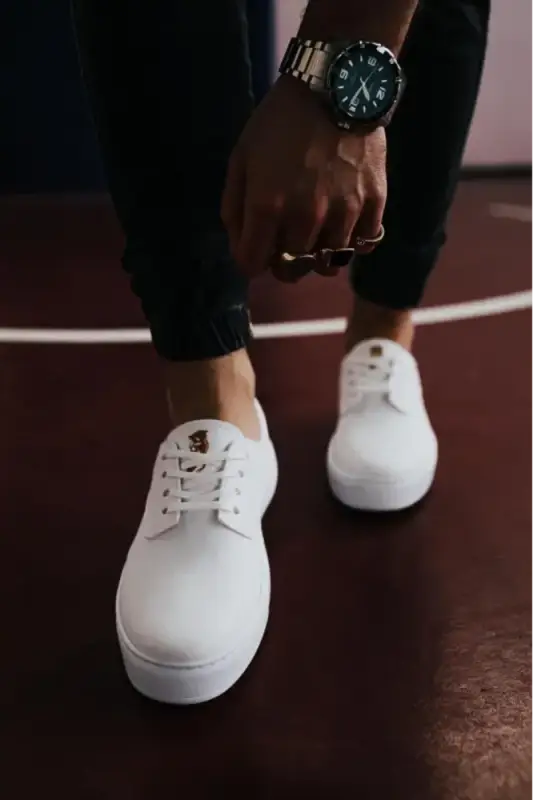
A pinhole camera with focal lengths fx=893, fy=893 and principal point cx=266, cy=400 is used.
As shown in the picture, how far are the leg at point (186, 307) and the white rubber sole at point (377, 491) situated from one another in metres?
0.11

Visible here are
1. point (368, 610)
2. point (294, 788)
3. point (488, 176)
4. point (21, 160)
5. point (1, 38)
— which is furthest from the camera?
point (488, 176)

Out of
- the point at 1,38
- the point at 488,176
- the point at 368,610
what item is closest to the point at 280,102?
the point at 368,610

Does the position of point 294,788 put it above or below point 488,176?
above

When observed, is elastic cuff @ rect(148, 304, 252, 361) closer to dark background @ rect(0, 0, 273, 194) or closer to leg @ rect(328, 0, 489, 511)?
leg @ rect(328, 0, 489, 511)

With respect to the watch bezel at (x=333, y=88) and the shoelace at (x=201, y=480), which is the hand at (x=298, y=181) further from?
the shoelace at (x=201, y=480)

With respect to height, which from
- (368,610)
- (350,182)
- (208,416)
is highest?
(350,182)

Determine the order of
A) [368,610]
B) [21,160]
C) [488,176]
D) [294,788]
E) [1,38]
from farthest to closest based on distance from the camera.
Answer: [488,176] < [21,160] < [1,38] < [368,610] < [294,788]

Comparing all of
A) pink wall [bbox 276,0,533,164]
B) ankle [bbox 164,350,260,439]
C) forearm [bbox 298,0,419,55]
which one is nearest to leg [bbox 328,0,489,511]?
ankle [bbox 164,350,260,439]

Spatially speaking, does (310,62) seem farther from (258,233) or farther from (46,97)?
(46,97)

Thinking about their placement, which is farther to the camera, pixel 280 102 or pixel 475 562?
pixel 475 562

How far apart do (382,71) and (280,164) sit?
0.27ft

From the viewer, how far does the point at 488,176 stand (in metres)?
1.69

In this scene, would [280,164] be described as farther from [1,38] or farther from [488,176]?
[488,176]

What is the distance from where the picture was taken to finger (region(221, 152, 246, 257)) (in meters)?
0.46
